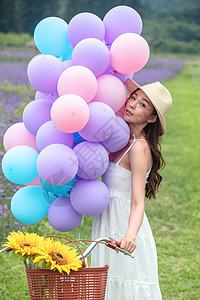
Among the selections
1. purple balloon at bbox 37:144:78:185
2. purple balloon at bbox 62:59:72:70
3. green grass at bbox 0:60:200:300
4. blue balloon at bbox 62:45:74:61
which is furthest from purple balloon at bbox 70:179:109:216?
green grass at bbox 0:60:200:300

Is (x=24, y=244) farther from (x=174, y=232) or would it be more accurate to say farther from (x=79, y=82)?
(x=174, y=232)

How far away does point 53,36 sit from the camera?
227 centimetres

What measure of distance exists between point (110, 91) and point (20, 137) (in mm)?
568

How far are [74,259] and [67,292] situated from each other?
0.14 meters

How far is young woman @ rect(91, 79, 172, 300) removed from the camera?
221cm

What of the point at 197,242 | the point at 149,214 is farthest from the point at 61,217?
the point at 149,214

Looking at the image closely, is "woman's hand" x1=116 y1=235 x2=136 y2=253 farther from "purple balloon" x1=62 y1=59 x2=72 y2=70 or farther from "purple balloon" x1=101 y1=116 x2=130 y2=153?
"purple balloon" x1=62 y1=59 x2=72 y2=70

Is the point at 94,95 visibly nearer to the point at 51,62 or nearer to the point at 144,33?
the point at 51,62

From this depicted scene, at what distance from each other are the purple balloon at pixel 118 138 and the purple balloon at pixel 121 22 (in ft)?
1.51

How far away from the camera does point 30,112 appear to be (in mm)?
2201

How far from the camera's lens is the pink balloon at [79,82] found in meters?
1.97

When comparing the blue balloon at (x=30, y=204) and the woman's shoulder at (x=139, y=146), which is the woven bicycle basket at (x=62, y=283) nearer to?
the blue balloon at (x=30, y=204)

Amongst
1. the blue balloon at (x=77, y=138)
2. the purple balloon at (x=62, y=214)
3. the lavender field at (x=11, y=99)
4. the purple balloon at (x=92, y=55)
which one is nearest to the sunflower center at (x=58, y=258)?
the purple balloon at (x=62, y=214)

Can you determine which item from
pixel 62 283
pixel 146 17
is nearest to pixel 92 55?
pixel 62 283
